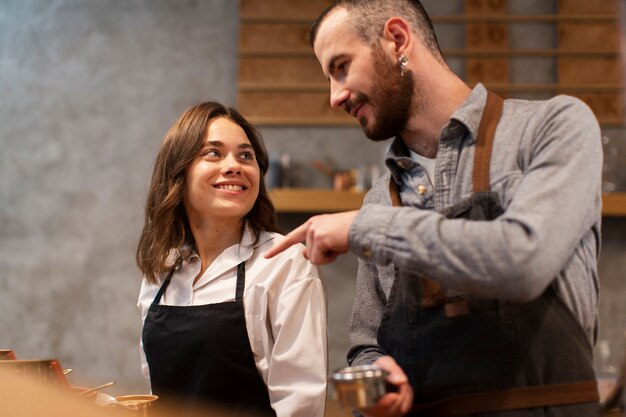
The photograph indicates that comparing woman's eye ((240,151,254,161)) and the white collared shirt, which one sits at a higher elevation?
woman's eye ((240,151,254,161))

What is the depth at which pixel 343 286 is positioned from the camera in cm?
401

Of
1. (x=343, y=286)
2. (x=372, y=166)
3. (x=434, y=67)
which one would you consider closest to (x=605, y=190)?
(x=372, y=166)

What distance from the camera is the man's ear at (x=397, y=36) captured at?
4.72 feet

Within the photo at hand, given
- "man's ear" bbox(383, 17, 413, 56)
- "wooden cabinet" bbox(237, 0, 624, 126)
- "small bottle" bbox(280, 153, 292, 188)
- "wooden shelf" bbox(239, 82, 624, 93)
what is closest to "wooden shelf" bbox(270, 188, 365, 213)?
"small bottle" bbox(280, 153, 292, 188)

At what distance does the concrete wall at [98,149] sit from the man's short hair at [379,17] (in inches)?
102

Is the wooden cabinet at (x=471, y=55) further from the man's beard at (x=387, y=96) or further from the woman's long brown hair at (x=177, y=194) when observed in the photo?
the man's beard at (x=387, y=96)

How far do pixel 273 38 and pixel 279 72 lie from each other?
22 cm

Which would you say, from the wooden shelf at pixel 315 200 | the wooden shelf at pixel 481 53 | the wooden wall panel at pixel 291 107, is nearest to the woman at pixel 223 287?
the wooden shelf at pixel 315 200

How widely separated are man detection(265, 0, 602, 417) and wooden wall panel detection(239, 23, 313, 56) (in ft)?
8.81

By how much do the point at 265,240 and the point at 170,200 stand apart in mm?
336

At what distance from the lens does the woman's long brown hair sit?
7.00ft

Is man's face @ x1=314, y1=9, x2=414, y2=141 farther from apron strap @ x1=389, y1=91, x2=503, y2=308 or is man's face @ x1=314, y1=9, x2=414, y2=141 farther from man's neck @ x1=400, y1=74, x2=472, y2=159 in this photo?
apron strap @ x1=389, y1=91, x2=503, y2=308

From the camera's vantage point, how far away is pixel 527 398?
1.18 m

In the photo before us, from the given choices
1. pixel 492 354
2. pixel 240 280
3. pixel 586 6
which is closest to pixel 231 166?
pixel 240 280
